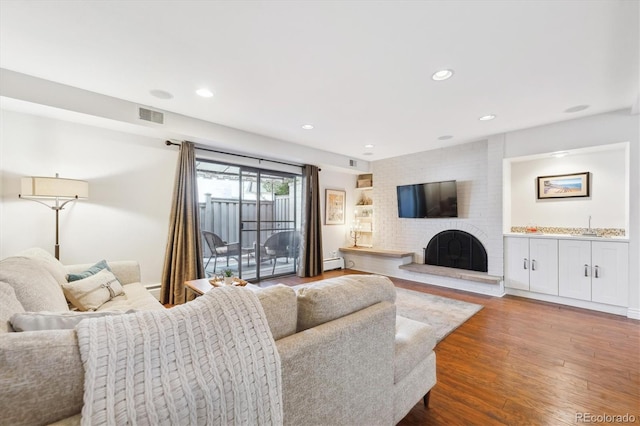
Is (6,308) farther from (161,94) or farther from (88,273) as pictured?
(161,94)

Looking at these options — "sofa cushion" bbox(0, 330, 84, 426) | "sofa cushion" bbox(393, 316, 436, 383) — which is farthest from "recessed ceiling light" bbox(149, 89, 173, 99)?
"sofa cushion" bbox(393, 316, 436, 383)

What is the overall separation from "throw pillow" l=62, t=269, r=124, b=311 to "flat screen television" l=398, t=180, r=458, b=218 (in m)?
4.68

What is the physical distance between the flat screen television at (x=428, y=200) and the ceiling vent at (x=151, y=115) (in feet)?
13.9

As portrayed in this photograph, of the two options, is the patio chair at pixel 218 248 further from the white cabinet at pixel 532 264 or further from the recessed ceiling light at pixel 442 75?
the white cabinet at pixel 532 264

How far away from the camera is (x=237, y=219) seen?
459cm

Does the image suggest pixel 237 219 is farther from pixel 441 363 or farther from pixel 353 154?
pixel 441 363

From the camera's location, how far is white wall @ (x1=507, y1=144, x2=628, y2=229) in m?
3.54

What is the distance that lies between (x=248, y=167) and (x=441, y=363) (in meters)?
3.91

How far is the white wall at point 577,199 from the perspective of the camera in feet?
11.6

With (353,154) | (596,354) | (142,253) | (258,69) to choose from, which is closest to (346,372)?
(258,69)

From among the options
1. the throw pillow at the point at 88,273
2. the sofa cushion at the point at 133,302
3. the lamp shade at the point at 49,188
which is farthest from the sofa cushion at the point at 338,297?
the lamp shade at the point at 49,188

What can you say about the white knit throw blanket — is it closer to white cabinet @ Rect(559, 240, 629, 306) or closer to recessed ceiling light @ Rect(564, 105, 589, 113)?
recessed ceiling light @ Rect(564, 105, 589, 113)

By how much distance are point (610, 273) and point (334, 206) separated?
171 inches

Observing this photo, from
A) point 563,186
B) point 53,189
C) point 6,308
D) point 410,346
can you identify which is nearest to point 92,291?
point 53,189
